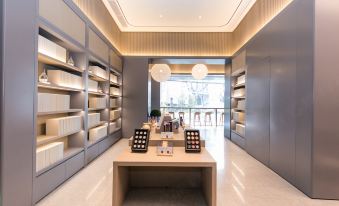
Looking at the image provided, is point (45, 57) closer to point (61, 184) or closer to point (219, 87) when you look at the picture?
point (61, 184)

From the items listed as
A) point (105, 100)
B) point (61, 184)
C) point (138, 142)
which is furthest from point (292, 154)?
point (105, 100)

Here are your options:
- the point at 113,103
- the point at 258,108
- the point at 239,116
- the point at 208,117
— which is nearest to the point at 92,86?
the point at 113,103

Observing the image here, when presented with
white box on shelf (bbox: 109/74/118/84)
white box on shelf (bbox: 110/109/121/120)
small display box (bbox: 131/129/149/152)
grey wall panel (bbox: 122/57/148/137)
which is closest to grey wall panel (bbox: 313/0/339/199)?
small display box (bbox: 131/129/149/152)

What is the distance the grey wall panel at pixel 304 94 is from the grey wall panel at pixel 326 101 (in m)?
0.07

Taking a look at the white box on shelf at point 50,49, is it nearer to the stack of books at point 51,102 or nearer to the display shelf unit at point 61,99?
the display shelf unit at point 61,99

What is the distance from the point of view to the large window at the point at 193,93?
39.0 feet

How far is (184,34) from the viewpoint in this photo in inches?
279

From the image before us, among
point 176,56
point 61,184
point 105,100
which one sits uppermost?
point 176,56

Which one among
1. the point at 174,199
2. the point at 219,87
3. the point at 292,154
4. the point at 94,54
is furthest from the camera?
the point at 219,87

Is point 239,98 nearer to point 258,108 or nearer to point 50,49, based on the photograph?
point 258,108

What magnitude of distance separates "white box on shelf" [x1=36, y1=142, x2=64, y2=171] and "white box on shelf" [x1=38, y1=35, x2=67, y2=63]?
4.24 feet

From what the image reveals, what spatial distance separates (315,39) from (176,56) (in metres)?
4.66

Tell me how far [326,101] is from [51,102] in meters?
3.75

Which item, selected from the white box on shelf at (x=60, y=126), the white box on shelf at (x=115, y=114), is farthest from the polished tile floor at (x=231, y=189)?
the white box on shelf at (x=115, y=114)
